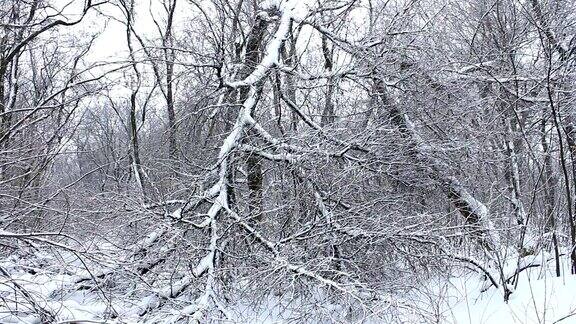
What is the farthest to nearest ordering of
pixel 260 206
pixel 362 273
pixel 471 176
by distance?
pixel 471 176, pixel 260 206, pixel 362 273

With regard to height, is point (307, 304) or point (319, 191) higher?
point (319, 191)

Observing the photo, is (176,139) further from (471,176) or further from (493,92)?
(493,92)

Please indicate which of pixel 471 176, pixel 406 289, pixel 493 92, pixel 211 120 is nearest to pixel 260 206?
pixel 211 120

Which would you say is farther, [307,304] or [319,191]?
[319,191]

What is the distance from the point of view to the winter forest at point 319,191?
529 cm

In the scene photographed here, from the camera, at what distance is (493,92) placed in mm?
8375

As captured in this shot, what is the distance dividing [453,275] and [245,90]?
3.57 metres

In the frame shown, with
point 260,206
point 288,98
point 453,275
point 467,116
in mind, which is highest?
point 288,98

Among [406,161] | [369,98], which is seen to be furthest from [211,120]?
[406,161]

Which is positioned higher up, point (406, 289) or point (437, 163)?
point (437, 163)

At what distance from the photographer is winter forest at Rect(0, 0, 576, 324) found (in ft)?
17.4

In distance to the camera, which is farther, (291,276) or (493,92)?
(493,92)

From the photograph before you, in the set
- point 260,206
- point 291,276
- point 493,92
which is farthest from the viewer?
point 493,92

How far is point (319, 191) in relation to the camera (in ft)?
22.9
